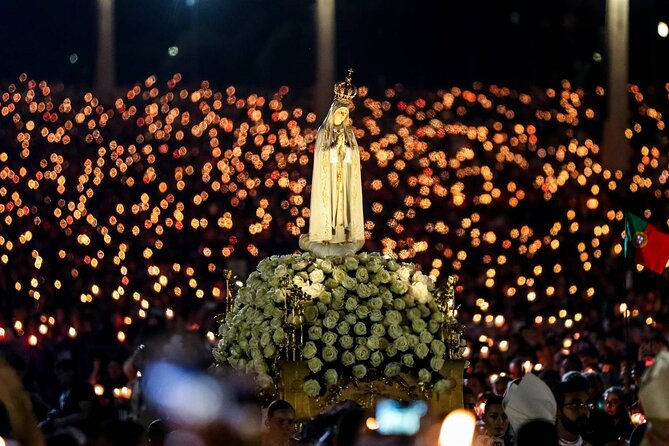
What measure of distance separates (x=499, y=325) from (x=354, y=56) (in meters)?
13.2

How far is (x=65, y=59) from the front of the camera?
104 feet

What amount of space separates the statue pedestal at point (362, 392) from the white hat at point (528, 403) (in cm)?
250

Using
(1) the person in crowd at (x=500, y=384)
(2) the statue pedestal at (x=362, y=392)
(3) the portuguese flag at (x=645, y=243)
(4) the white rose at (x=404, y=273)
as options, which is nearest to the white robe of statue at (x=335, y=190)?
(4) the white rose at (x=404, y=273)

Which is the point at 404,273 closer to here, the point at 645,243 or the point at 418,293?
the point at 418,293

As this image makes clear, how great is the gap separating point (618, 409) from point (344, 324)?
105 inches

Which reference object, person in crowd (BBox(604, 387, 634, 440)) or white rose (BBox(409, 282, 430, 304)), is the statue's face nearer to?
white rose (BBox(409, 282, 430, 304))

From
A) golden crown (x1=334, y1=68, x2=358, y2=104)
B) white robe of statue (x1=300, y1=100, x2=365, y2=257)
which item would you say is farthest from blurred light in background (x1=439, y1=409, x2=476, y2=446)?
golden crown (x1=334, y1=68, x2=358, y2=104)

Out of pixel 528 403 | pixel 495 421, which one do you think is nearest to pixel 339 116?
pixel 495 421

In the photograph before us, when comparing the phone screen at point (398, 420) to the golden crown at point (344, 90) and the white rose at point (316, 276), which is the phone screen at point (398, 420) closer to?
the white rose at point (316, 276)

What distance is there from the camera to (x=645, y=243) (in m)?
17.7

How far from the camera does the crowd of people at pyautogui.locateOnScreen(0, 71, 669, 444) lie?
74.2 feet

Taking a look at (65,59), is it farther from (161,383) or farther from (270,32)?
(161,383)

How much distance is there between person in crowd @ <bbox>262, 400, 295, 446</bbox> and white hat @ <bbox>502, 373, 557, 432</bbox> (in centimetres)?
142

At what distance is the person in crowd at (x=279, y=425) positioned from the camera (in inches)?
385
